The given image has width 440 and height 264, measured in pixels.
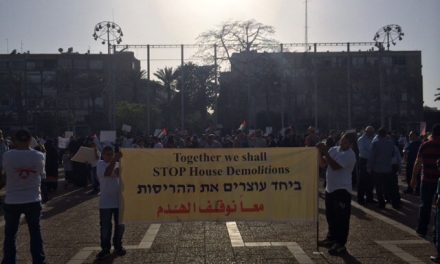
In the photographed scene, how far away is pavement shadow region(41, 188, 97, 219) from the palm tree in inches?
1915

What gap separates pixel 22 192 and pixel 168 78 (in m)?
62.2

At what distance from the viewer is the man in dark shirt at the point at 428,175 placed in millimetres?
10719

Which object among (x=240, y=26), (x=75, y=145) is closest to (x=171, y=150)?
(x=75, y=145)

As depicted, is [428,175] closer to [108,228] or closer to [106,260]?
[108,228]

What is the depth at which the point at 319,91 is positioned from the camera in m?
60.8

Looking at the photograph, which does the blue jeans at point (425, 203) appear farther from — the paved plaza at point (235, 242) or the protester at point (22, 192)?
the protester at point (22, 192)

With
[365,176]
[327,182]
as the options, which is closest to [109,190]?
[327,182]

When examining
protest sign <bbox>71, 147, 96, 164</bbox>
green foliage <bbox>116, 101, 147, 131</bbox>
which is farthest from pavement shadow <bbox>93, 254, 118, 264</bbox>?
green foliage <bbox>116, 101, 147, 131</bbox>

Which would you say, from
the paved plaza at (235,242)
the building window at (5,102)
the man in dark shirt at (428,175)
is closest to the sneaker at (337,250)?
the paved plaza at (235,242)

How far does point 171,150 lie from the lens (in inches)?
380

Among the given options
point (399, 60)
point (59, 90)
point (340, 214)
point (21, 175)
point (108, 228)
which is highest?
point (399, 60)

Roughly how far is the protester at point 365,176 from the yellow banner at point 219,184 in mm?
6664

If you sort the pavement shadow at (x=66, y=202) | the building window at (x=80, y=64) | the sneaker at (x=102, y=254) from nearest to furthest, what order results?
1. the sneaker at (x=102, y=254)
2. the pavement shadow at (x=66, y=202)
3. the building window at (x=80, y=64)

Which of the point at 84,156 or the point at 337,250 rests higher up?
the point at 84,156
